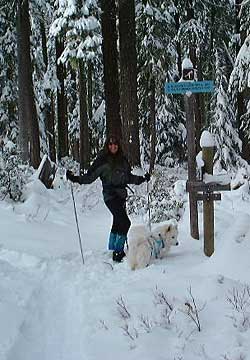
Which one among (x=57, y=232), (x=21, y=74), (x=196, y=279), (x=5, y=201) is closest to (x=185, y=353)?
(x=196, y=279)

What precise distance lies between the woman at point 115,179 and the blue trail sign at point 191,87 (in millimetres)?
1169

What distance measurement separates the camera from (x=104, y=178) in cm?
756

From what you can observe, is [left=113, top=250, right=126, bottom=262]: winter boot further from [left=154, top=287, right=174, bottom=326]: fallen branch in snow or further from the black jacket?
[left=154, top=287, right=174, bottom=326]: fallen branch in snow

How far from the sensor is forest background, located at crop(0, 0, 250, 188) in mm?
13523

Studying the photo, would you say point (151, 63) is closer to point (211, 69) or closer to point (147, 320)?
point (211, 69)

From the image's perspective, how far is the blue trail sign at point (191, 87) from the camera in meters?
7.05

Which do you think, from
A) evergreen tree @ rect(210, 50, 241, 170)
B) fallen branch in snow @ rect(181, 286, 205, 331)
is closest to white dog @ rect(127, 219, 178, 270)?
fallen branch in snow @ rect(181, 286, 205, 331)

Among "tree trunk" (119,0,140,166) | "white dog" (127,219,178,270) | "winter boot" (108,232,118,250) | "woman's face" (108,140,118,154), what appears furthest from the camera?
"tree trunk" (119,0,140,166)

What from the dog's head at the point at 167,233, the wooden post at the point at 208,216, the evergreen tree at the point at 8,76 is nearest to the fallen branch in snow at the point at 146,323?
the wooden post at the point at 208,216

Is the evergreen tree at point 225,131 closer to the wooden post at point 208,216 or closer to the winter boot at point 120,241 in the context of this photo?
the winter boot at point 120,241

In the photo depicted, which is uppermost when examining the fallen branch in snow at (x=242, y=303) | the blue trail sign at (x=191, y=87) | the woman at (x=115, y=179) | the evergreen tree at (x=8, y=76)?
the evergreen tree at (x=8, y=76)

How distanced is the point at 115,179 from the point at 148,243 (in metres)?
1.26

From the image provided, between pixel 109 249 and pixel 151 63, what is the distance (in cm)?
1179

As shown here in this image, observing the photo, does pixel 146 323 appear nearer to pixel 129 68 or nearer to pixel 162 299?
pixel 162 299
